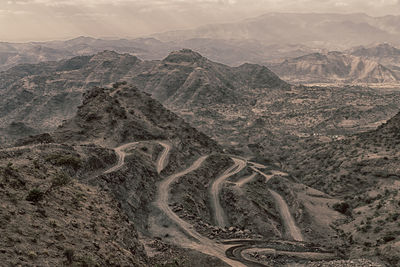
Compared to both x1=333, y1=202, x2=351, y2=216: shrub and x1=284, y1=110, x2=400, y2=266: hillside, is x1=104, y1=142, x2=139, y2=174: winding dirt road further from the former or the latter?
x1=333, y1=202, x2=351, y2=216: shrub

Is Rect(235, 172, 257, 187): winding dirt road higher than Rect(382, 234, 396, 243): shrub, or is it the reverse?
Rect(382, 234, 396, 243): shrub

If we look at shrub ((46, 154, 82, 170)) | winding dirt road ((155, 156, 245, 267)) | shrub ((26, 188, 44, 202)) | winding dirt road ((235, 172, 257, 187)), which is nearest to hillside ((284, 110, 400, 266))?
winding dirt road ((155, 156, 245, 267))

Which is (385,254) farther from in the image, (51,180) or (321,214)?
(51,180)

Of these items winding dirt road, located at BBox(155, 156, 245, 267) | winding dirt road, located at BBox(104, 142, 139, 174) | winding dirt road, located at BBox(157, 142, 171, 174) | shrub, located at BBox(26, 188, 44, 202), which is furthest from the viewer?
winding dirt road, located at BBox(157, 142, 171, 174)

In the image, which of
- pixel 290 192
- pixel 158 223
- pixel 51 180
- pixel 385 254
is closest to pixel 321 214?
pixel 290 192

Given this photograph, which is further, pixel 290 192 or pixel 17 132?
pixel 17 132

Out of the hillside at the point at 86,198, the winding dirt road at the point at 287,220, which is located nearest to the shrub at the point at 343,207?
the winding dirt road at the point at 287,220
